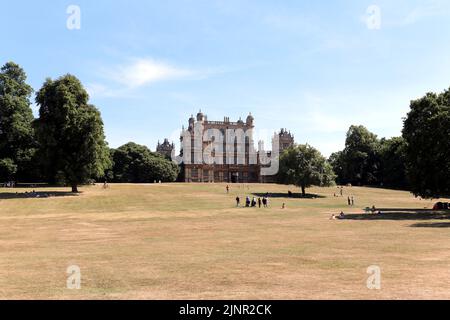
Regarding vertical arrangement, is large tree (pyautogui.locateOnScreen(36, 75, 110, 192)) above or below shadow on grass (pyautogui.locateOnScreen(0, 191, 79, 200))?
above

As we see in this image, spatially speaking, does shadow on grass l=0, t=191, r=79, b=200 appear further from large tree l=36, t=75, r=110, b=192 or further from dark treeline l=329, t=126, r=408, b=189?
dark treeline l=329, t=126, r=408, b=189

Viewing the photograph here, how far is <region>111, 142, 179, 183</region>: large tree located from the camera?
117625 millimetres

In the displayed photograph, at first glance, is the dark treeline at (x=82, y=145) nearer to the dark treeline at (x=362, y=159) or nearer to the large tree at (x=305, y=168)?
the large tree at (x=305, y=168)

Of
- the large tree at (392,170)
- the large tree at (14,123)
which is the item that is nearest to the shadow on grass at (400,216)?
the large tree at (14,123)

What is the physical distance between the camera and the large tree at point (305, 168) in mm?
77844

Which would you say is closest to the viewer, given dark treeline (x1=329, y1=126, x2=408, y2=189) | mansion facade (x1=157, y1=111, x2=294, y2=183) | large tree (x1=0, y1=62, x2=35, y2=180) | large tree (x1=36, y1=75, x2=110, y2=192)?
large tree (x1=36, y1=75, x2=110, y2=192)

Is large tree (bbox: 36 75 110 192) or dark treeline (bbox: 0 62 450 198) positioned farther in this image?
large tree (bbox: 36 75 110 192)

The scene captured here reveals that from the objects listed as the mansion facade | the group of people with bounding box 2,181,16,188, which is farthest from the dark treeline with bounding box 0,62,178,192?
the mansion facade

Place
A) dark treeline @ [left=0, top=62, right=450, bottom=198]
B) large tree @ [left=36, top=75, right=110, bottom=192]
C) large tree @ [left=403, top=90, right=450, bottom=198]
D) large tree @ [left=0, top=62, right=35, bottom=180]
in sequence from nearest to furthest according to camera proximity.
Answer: large tree @ [left=403, top=90, right=450, bottom=198], dark treeline @ [left=0, top=62, right=450, bottom=198], large tree @ [left=36, top=75, right=110, bottom=192], large tree @ [left=0, top=62, right=35, bottom=180]
